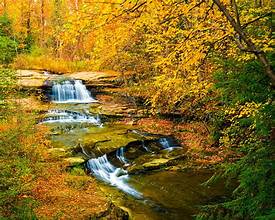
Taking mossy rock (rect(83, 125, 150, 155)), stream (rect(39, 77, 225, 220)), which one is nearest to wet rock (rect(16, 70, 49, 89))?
stream (rect(39, 77, 225, 220))

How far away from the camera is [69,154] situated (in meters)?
11.4

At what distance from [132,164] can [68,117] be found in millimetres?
4978

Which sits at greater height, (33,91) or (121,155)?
(33,91)

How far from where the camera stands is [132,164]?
1195 cm

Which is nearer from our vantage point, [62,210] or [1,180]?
[1,180]

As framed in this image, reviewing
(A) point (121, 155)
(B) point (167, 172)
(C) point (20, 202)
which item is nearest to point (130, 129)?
(A) point (121, 155)

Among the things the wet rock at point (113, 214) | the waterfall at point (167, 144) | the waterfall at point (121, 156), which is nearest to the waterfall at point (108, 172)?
the waterfall at point (121, 156)

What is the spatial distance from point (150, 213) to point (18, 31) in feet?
83.2

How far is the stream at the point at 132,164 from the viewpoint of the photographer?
9.22m

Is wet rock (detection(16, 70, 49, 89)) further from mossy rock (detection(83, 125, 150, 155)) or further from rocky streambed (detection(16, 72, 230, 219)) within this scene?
mossy rock (detection(83, 125, 150, 155))

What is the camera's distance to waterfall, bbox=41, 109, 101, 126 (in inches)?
607

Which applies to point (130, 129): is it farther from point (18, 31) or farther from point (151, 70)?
point (18, 31)

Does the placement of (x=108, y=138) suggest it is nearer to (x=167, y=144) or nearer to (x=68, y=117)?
(x=167, y=144)

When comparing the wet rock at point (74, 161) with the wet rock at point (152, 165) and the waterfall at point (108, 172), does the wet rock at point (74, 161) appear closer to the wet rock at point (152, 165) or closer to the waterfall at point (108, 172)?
the waterfall at point (108, 172)
